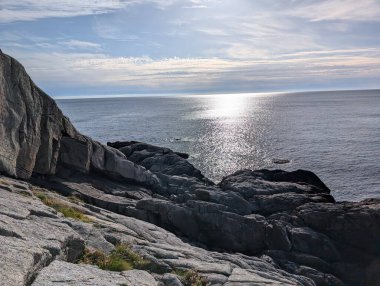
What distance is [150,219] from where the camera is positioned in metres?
38.2

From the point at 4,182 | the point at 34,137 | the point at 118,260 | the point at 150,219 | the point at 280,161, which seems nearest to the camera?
the point at 118,260

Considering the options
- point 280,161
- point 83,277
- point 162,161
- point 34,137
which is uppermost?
point 34,137

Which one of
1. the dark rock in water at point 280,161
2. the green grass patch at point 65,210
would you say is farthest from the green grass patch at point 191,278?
the dark rock in water at point 280,161

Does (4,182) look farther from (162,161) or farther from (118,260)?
(162,161)

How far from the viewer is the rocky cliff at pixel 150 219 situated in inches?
638

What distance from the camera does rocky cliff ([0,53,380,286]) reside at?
16203 millimetres

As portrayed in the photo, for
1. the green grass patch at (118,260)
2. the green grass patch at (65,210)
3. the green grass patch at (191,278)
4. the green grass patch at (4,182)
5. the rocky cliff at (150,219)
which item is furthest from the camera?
the green grass patch at (4,182)

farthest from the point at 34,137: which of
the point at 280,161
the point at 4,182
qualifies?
the point at 280,161

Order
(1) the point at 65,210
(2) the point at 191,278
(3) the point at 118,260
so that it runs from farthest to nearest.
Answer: (1) the point at 65,210 < (2) the point at 191,278 < (3) the point at 118,260

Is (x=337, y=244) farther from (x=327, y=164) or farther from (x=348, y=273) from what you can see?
(x=327, y=164)

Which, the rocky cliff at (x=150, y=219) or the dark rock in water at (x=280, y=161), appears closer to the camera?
the rocky cliff at (x=150, y=219)

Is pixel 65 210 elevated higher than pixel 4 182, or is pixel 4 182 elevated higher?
pixel 4 182

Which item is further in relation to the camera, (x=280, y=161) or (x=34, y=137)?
(x=280, y=161)

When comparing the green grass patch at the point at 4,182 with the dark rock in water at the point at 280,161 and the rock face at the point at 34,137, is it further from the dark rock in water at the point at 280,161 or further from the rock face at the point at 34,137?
the dark rock in water at the point at 280,161
